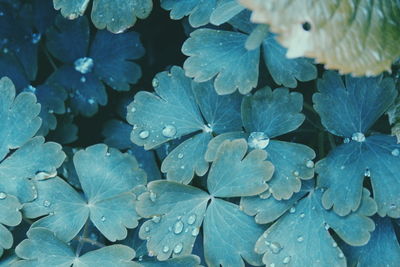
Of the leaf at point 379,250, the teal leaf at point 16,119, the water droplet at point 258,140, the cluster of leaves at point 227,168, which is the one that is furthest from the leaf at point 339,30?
the teal leaf at point 16,119

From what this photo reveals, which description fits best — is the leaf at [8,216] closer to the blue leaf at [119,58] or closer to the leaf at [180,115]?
the leaf at [180,115]

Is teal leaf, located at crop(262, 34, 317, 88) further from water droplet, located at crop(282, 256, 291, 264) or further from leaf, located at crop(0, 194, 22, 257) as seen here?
leaf, located at crop(0, 194, 22, 257)

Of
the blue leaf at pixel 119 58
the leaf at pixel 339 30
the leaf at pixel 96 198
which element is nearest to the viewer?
the leaf at pixel 339 30

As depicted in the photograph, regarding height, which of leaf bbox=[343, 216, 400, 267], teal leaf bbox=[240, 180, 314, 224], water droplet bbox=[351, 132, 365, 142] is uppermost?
water droplet bbox=[351, 132, 365, 142]

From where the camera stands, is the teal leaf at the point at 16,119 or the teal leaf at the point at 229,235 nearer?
the teal leaf at the point at 229,235

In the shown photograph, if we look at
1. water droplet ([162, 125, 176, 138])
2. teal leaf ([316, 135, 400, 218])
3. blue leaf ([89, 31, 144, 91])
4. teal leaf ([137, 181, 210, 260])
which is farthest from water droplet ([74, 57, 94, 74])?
teal leaf ([316, 135, 400, 218])

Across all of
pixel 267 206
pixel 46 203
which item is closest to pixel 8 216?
pixel 46 203
